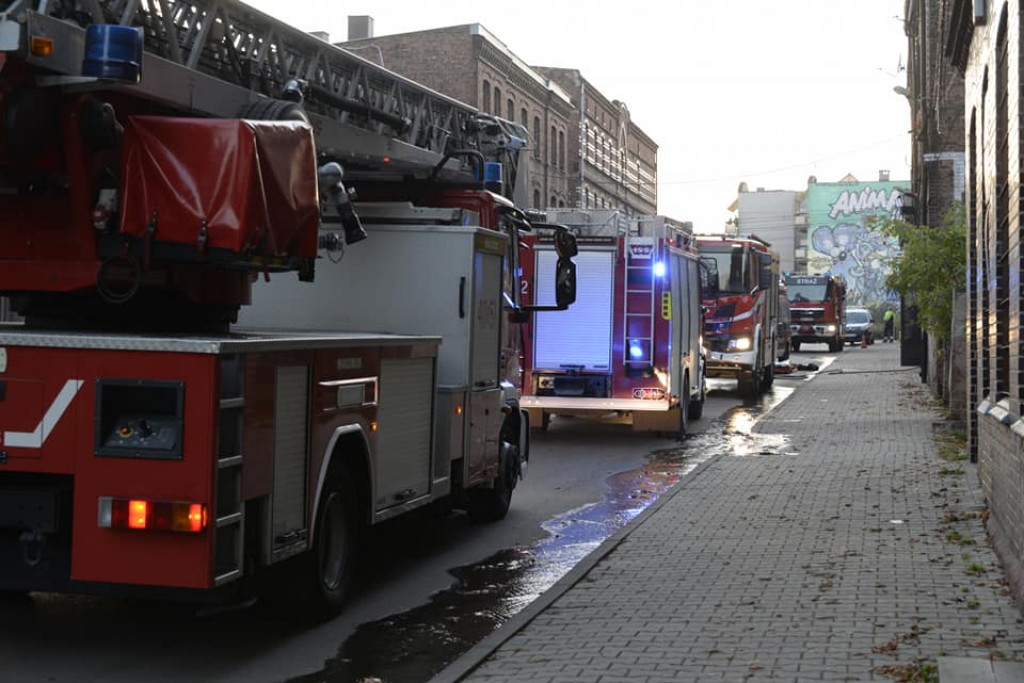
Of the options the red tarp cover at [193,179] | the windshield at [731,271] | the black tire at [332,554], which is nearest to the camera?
the red tarp cover at [193,179]

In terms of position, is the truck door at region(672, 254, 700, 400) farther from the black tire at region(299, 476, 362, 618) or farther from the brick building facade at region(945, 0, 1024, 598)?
the black tire at region(299, 476, 362, 618)

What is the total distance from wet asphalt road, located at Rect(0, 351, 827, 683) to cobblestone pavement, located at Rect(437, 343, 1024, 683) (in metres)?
0.46

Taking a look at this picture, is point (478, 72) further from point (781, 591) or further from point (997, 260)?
point (781, 591)

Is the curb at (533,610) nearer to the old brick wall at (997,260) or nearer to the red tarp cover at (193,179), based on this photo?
the red tarp cover at (193,179)

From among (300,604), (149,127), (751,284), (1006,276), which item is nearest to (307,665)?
(300,604)

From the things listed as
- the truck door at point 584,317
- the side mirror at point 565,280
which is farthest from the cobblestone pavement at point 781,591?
the truck door at point 584,317

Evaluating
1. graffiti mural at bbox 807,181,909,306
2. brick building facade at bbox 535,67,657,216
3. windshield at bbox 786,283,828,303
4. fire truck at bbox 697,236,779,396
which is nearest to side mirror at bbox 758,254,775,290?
fire truck at bbox 697,236,779,396

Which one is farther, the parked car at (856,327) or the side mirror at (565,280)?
the parked car at (856,327)

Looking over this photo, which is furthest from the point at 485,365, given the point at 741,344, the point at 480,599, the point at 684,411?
the point at 741,344

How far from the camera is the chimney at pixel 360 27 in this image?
51281 millimetres

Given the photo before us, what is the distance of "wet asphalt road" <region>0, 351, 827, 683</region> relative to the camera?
21.5 feet

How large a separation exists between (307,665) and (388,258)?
3.76 m

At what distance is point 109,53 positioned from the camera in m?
6.51

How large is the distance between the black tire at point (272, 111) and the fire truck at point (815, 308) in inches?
1787
